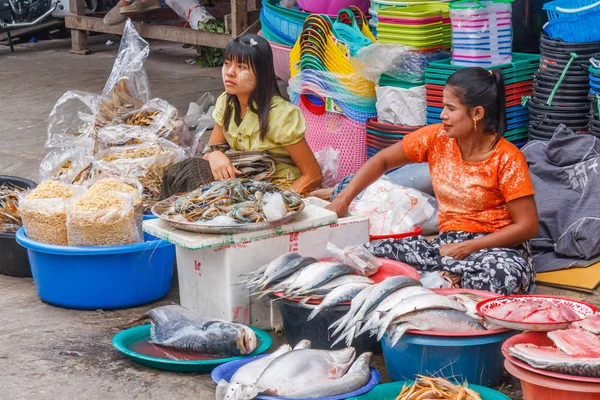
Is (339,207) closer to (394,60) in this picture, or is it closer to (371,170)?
(371,170)

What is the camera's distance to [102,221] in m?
4.46

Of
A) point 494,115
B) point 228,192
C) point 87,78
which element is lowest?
point 87,78

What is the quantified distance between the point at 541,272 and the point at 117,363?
2127 mm

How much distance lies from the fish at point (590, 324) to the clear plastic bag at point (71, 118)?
3789mm

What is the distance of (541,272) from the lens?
486 cm

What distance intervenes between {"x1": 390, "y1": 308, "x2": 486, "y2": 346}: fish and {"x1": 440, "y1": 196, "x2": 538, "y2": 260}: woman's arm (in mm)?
809

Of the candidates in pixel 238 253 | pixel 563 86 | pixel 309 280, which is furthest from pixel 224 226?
pixel 563 86

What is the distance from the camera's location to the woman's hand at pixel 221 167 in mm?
5043

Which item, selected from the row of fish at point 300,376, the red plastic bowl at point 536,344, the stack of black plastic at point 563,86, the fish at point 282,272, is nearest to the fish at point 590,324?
the red plastic bowl at point 536,344

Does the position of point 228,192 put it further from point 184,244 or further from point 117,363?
point 117,363

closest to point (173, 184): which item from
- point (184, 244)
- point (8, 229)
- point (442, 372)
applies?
point (8, 229)

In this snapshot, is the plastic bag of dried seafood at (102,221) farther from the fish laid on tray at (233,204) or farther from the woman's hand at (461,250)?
the woman's hand at (461,250)

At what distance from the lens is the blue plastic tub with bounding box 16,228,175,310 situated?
4520mm

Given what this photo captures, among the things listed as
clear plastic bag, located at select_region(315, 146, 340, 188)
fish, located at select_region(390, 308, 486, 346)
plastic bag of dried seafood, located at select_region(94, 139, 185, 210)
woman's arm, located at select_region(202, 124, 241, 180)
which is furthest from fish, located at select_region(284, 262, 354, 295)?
clear plastic bag, located at select_region(315, 146, 340, 188)
